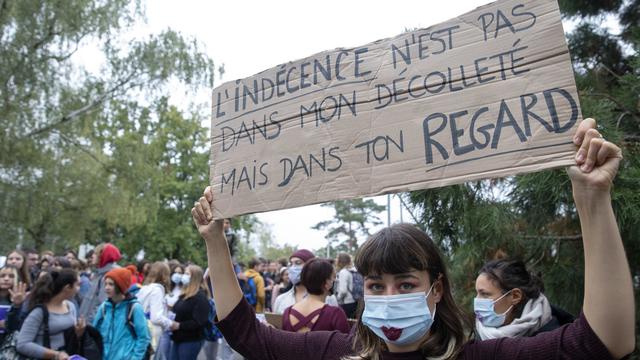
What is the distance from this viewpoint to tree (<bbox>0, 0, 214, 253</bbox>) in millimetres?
15172

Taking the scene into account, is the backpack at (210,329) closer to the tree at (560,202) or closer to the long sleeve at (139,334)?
the long sleeve at (139,334)

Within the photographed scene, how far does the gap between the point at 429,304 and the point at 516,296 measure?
1.45 m

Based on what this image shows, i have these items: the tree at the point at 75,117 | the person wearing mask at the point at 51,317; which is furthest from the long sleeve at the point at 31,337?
the tree at the point at 75,117

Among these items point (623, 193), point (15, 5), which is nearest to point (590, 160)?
point (623, 193)

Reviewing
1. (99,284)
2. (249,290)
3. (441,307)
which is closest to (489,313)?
(441,307)

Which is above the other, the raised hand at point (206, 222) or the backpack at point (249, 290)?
the raised hand at point (206, 222)

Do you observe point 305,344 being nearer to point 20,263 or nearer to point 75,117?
point 20,263

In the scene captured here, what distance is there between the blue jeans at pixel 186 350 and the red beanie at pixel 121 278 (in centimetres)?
138

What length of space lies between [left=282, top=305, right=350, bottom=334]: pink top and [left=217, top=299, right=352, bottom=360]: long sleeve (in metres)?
2.05

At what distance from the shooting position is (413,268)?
1.87 metres

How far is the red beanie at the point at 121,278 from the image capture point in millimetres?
5184

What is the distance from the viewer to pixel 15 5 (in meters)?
14.6

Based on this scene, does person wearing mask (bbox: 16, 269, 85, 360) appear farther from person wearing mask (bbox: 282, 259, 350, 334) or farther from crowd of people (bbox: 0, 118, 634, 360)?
crowd of people (bbox: 0, 118, 634, 360)

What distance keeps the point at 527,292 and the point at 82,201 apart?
59.9ft
